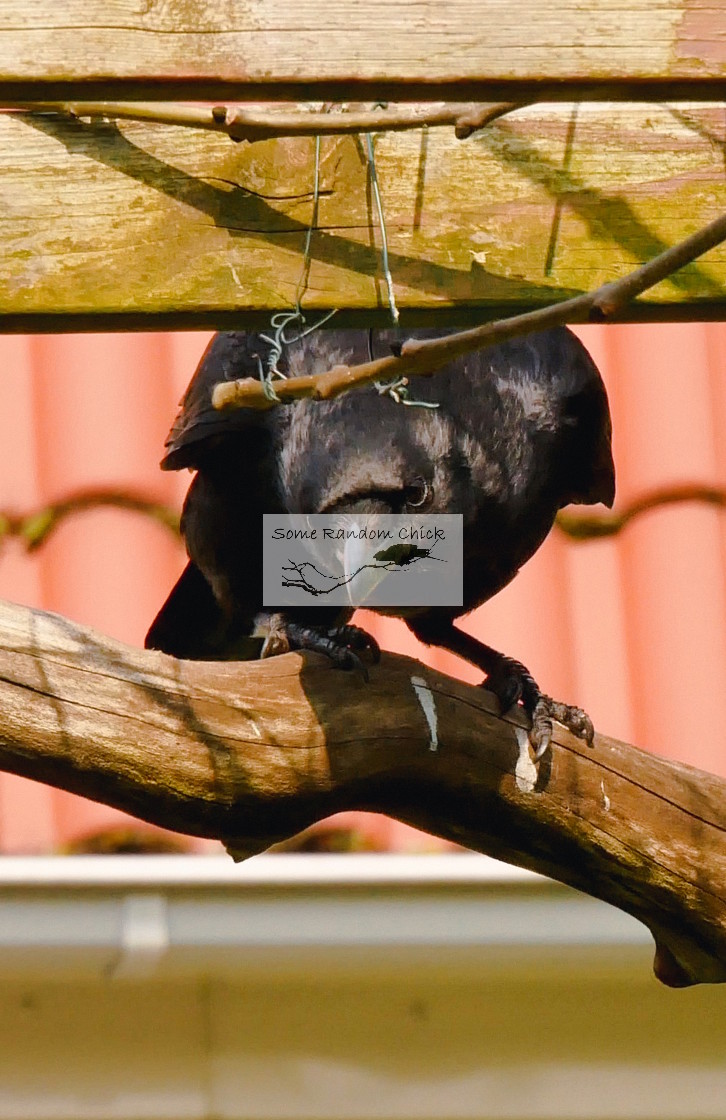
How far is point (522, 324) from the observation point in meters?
0.88

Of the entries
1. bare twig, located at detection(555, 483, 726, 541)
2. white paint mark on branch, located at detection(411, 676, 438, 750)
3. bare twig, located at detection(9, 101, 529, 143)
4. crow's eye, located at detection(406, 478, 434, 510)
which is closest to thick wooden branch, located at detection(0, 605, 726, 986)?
white paint mark on branch, located at detection(411, 676, 438, 750)

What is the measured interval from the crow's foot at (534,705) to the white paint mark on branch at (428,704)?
12cm

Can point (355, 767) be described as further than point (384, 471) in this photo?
No

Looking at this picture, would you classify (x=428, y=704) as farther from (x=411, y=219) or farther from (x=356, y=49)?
(x=356, y=49)

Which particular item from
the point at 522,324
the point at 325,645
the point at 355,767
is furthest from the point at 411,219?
the point at 325,645

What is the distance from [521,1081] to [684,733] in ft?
2.07

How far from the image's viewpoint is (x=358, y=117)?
1.04 metres

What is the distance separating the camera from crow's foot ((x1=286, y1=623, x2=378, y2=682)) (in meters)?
1.55

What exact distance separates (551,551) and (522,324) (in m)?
1.46

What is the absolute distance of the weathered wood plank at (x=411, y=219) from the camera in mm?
1165

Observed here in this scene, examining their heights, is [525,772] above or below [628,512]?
below

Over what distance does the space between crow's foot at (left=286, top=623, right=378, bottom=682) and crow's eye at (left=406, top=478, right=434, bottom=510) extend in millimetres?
177

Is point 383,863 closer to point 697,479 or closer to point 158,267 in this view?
point 697,479

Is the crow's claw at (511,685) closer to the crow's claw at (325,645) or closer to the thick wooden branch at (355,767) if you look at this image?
the thick wooden branch at (355,767)
